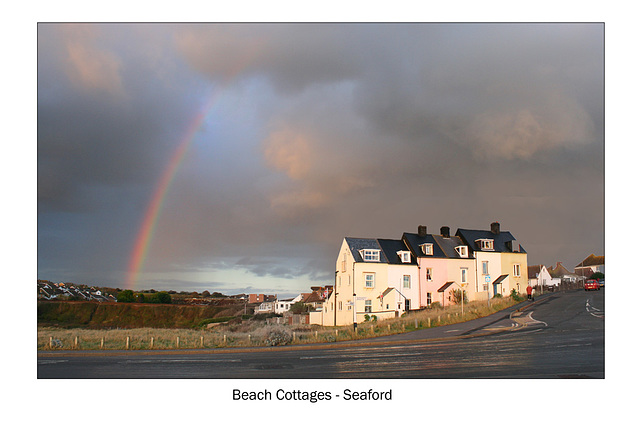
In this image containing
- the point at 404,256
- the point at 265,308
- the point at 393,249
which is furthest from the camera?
the point at 265,308

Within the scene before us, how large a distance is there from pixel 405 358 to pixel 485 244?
557 inches

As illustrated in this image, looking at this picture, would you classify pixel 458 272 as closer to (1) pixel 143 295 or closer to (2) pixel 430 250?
(2) pixel 430 250

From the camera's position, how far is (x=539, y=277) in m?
29.7

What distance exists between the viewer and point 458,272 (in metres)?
27.3

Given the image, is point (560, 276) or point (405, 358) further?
point (560, 276)

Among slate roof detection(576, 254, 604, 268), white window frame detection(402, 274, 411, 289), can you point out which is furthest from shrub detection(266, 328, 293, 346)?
slate roof detection(576, 254, 604, 268)

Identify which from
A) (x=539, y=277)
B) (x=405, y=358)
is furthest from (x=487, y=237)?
(x=405, y=358)

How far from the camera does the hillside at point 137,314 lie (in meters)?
29.4

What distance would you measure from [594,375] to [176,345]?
17.3 metres

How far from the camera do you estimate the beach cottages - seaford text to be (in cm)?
2541

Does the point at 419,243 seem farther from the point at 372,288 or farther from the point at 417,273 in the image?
the point at 372,288

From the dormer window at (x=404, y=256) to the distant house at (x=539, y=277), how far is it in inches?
294

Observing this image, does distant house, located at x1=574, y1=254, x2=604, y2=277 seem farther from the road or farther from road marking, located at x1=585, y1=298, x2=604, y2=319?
the road
